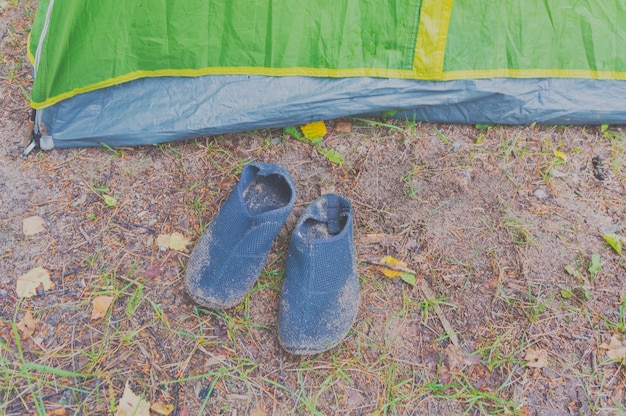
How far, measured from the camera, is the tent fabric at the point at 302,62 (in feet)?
5.40

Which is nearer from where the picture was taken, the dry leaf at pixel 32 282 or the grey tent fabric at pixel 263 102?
the dry leaf at pixel 32 282

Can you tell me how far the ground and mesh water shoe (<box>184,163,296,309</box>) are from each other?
8 cm

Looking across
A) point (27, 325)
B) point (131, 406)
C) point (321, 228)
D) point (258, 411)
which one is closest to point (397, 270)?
point (321, 228)

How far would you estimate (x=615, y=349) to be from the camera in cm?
147

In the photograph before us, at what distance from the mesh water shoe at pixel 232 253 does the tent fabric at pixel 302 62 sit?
448 millimetres

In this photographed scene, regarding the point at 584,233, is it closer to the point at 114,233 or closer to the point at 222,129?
the point at 222,129

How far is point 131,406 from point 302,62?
4.03ft

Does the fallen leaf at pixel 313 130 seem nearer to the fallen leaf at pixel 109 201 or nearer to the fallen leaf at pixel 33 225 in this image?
the fallen leaf at pixel 109 201

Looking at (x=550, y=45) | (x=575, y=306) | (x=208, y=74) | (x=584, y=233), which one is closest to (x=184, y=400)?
(x=208, y=74)

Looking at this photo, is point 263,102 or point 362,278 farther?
point 263,102

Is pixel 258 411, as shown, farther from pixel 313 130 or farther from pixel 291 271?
pixel 313 130

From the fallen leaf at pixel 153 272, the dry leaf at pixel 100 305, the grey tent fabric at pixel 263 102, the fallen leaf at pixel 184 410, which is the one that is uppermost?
the grey tent fabric at pixel 263 102

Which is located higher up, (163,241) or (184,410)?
(163,241)

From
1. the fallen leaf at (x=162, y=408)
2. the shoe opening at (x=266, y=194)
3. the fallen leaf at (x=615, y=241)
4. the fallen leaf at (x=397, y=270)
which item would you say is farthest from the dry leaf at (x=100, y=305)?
the fallen leaf at (x=615, y=241)
